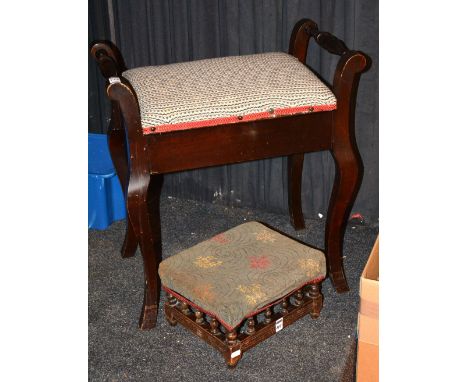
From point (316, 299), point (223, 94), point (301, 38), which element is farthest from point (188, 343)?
point (301, 38)

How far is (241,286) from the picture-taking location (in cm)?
→ 131

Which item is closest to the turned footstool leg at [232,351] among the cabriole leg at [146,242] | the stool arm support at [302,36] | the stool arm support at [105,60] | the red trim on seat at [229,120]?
the cabriole leg at [146,242]

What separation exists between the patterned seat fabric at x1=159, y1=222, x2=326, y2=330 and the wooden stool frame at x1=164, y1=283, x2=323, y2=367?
0.05 m

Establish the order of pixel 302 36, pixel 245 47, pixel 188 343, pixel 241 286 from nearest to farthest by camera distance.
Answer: pixel 241 286 < pixel 188 343 < pixel 302 36 < pixel 245 47

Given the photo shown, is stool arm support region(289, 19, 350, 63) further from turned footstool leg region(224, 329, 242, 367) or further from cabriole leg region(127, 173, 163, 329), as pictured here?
turned footstool leg region(224, 329, 242, 367)

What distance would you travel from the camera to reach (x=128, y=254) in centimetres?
183

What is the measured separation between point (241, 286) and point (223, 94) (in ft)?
1.32

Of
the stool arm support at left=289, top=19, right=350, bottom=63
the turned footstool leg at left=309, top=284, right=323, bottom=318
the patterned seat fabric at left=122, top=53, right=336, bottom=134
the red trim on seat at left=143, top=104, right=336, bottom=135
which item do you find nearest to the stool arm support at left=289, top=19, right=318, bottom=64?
the stool arm support at left=289, top=19, right=350, bottom=63

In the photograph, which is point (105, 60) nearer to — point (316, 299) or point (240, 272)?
point (240, 272)

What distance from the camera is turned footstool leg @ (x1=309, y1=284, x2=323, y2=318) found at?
1.48 meters
